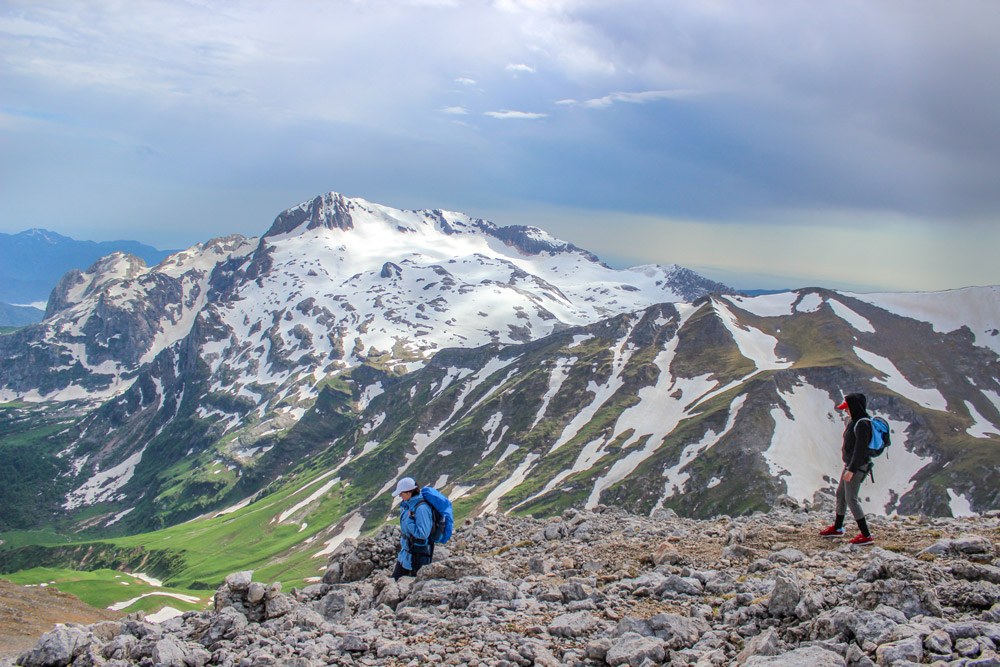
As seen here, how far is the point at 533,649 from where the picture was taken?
13.7 metres

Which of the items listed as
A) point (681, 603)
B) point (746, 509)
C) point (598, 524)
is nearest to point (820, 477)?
point (746, 509)

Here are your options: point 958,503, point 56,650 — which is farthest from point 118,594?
point 958,503

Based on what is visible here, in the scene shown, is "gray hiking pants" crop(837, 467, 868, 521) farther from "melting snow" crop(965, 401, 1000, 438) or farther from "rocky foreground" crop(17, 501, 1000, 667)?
"melting snow" crop(965, 401, 1000, 438)

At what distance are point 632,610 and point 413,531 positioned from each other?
833cm

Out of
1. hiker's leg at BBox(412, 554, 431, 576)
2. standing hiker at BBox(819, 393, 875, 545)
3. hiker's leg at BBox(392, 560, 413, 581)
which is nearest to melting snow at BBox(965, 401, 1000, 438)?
standing hiker at BBox(819, 393, 875, 545)

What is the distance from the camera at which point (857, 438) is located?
2025 centimetres

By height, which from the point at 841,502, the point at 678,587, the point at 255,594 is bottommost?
the point at 255,594

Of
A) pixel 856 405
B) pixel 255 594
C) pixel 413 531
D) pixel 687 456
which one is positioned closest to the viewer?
pixel 255 594

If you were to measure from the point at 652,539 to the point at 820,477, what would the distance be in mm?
141888

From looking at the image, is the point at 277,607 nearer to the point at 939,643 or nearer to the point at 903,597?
the point at 903,597

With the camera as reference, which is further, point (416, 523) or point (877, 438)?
point (416, 523)

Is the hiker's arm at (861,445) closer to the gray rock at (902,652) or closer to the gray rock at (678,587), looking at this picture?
the gray rock at (678,587)

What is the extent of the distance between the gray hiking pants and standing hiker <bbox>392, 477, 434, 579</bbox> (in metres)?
12.7

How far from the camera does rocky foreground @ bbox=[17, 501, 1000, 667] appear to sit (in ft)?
38.7
